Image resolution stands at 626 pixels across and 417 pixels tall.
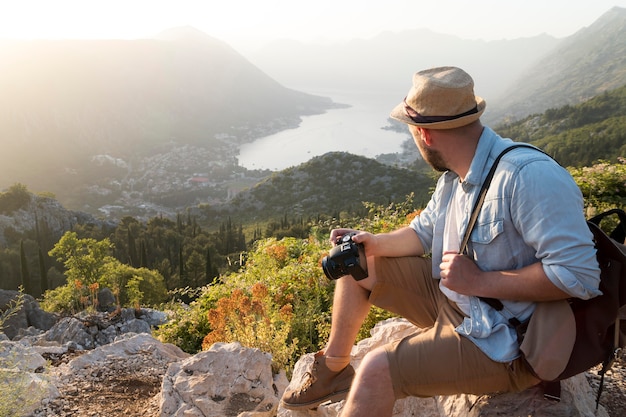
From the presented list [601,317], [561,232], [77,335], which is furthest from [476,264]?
[77,335]

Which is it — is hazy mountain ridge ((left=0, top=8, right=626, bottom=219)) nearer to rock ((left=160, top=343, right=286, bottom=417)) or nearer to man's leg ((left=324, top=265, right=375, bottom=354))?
rock ((left=160, top=343, right=286, bottom=417))

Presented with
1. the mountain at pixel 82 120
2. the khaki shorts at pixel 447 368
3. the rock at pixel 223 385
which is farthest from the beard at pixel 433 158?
the mountain at pixel 82 120

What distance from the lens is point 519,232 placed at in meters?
1.73

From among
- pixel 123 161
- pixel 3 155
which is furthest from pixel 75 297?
pixel 123 161

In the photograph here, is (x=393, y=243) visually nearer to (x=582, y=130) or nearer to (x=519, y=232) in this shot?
(x=519, y=232)

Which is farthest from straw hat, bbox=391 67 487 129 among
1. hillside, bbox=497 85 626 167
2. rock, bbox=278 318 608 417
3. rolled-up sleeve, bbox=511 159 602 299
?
hillside, bbox=497 85 626 167

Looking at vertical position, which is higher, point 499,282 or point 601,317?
point 499,282

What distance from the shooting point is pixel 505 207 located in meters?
1.74

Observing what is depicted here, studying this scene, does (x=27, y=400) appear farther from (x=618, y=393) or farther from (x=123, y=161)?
(x=123, y=161)

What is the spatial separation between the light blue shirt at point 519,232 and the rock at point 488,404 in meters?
0.32

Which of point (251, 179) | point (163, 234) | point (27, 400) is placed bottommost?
point (251, 179)

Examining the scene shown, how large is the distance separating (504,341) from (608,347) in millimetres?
387

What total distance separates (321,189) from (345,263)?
7239 cm

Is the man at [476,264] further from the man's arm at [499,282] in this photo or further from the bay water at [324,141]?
the bay water at [324,141]
